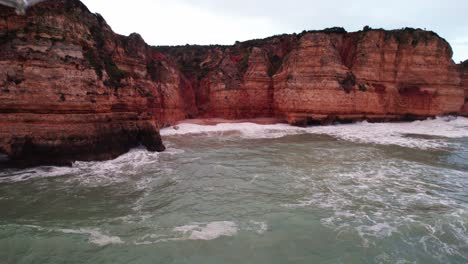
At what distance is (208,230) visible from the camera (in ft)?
19.0

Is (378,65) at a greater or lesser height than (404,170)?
greater

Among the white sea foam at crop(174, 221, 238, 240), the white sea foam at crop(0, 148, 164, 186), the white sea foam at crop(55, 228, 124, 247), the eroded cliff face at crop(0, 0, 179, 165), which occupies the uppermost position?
the eroded cliff face at crop(0, 0, 179, 165)

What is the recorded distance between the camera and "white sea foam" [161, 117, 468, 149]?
1647cm

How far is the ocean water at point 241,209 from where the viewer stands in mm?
5059

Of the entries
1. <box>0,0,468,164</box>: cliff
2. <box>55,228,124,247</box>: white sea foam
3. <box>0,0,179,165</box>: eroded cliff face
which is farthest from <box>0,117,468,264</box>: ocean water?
<box>0,0,468,164</box>: cliff

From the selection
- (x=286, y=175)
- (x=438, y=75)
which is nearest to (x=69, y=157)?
(x=286, y=175)

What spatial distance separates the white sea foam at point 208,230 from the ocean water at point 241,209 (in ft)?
0.13

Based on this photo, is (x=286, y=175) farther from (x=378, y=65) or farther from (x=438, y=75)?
(x=438, y=75)

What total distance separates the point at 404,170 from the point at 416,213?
13.4ft

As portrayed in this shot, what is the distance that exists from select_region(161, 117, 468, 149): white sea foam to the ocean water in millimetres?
3831

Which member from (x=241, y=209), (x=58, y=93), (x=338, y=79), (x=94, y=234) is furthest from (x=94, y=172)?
(x=338, y=79)

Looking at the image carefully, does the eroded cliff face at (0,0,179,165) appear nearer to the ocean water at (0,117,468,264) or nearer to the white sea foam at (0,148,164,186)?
the white sea foam at (0,148,164,186)

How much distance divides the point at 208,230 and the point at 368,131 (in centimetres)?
1688

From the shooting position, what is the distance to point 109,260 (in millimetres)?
4797
